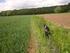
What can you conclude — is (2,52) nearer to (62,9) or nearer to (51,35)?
(51,35)

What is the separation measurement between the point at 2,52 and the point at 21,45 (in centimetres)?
172

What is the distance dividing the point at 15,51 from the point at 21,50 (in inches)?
13.4

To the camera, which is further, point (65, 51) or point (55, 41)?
point (55, 41)

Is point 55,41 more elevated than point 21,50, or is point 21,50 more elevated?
point 55,41

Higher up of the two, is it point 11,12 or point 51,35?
point 51,35

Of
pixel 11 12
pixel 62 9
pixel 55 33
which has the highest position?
pixel 55 33

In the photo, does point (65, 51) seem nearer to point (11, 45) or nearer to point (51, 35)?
point (51, 35)

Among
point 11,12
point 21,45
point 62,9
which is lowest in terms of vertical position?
point 11,12

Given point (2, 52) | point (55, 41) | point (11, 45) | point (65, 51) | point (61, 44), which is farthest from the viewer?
point (11, 45)

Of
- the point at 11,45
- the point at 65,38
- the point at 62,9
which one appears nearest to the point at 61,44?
the point at 65,38

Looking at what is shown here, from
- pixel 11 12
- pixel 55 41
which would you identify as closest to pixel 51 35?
pixel 55 41

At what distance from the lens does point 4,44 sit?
1309 cm

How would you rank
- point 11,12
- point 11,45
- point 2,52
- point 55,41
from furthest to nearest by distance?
1. point 11,12
2. point 11,45
3. point 2,52
4. point 55,41

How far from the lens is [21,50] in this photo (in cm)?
1162
